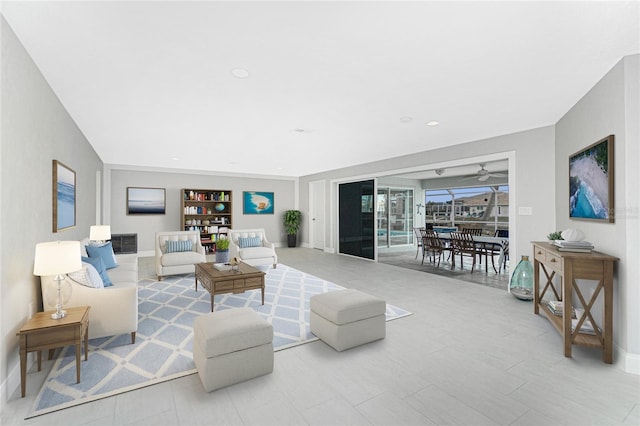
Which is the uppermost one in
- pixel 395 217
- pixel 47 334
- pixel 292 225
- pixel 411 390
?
pixel 395 217

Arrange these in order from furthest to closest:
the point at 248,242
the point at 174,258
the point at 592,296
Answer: the point at 248,242, the point at 174,258, the point at 592,296

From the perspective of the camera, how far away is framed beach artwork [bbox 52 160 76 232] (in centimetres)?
324

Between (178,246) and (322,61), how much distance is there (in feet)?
14.8

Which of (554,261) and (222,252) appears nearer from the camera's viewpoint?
(554,261)

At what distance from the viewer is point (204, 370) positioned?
6.98ft

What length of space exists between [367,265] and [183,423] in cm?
540

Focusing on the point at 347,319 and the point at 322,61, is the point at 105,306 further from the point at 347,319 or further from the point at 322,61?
the point at 322,61

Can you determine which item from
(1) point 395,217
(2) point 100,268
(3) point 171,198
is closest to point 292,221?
(1) point 395,217

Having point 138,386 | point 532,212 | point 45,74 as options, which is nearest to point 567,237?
point 532,212

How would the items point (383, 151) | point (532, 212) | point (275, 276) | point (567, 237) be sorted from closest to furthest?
point (567, 237)
point (532, 212)
point (275, 276)
point (383, 151)

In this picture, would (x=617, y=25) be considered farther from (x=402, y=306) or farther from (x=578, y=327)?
(x=402, y=306)

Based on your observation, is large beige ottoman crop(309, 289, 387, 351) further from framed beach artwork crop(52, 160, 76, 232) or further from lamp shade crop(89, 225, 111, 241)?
lamp shade crop(89, 225, 111, 241)

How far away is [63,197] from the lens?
3619 mm

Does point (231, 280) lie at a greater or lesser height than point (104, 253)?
lesser
